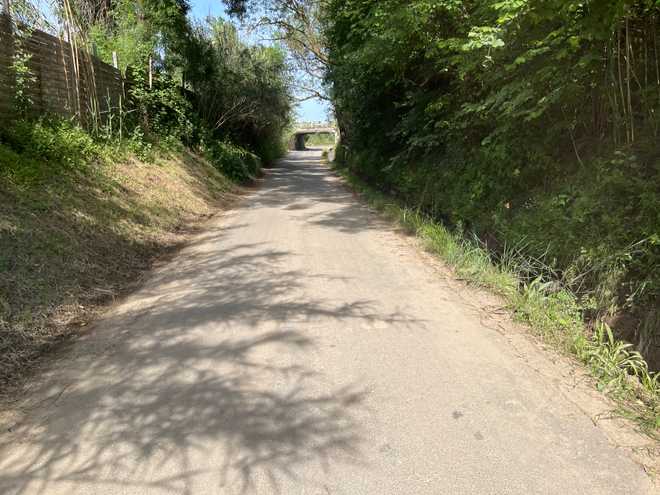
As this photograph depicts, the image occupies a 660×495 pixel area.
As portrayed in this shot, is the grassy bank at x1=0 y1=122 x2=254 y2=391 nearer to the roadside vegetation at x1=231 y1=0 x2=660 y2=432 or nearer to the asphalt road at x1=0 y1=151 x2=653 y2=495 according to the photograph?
the asphalt road at x1=0 y1=151 x2=653 y2=495

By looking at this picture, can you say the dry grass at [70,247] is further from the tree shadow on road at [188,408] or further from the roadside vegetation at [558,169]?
the roadside vegetation at [558,169]

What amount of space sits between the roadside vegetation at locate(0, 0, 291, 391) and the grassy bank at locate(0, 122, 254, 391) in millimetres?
16

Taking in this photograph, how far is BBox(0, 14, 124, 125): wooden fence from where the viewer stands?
23.9ft

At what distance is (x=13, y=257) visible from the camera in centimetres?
468

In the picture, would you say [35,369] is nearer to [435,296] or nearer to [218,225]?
[435,296]

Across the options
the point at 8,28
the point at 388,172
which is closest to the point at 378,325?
the point at 8,28

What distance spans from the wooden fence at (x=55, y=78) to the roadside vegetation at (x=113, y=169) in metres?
0.16

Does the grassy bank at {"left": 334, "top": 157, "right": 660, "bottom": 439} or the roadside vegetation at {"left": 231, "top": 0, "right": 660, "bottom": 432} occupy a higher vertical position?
the roadside vegetation at {"left": 231, "top": 0, "right": 660, "bottom": 432}

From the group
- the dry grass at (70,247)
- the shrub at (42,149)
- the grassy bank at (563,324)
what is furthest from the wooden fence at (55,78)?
the grassy bank at (563,324)

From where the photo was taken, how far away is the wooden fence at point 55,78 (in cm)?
727

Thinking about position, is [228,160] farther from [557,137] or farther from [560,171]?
[560,171]

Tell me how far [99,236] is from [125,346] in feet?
9.57

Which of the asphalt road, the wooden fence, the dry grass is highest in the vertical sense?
the wooden fence

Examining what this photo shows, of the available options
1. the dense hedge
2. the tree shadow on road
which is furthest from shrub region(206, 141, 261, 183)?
the tree shadow on road
